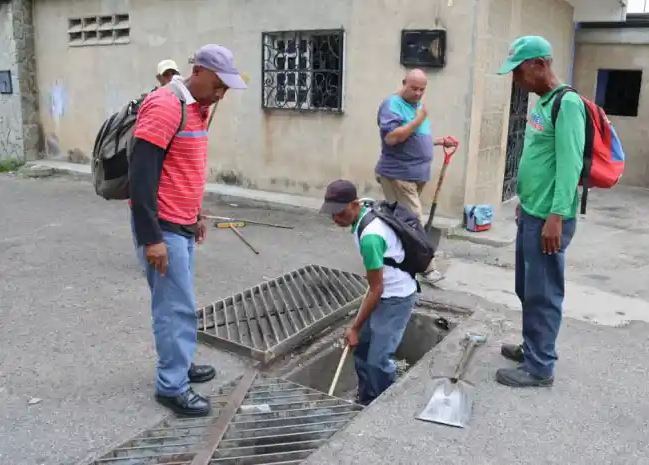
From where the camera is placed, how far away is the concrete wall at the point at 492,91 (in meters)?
6.66

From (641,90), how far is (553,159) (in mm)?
7777

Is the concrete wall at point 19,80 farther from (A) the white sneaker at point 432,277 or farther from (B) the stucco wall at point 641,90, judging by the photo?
(B) the stucco wall at point 641,90

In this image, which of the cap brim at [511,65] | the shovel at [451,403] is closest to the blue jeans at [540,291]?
the shovel at [451,403]

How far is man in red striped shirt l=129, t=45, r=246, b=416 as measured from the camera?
277 centimetres

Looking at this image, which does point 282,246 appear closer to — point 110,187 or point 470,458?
point 110,187

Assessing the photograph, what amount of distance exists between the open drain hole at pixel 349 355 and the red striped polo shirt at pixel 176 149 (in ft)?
4.21

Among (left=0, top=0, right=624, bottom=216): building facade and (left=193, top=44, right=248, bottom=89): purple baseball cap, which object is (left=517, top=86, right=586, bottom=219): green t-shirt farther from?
(left=0, top=0, right=624, bottom=216): building facade

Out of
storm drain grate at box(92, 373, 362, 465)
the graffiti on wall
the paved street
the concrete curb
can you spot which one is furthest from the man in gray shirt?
the graffiti on wall

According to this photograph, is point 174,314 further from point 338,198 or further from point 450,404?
point 450,404

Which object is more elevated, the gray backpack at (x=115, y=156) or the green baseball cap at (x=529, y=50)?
the green baseball cap at (x=529, y=50)

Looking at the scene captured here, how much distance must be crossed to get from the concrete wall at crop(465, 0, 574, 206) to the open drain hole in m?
2.67

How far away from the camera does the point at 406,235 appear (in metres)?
3.24

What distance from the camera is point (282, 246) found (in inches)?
250

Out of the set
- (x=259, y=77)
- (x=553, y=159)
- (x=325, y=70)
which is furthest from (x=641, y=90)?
(x=553, y=159)
